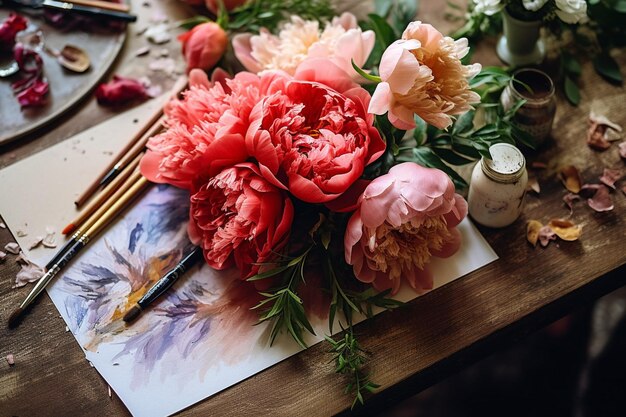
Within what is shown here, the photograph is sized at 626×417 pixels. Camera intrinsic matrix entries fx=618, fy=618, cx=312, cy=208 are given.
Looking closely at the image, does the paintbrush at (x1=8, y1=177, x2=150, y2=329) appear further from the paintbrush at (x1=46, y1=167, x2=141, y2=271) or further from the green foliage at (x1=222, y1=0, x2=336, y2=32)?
the green foliage at (x1=222, y1=0, x2=336, y2=32)

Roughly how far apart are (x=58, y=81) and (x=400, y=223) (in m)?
0.52

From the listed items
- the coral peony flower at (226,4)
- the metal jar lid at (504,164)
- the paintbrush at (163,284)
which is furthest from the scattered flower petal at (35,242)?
the metal jar lid at (504,164)

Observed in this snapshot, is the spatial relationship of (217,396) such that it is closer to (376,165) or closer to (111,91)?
(376,165)

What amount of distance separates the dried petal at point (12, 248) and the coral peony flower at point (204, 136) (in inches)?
6.6

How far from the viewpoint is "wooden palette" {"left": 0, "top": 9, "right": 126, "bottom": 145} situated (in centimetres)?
78

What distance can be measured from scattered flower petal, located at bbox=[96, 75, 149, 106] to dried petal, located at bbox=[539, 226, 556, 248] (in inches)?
20.4

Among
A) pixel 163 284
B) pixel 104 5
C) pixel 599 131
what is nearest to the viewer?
pixel 163 284

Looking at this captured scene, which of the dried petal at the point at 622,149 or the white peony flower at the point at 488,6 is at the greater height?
the white peony flower at the point at 488,6

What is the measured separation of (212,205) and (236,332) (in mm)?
133

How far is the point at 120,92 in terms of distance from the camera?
31.3 inches

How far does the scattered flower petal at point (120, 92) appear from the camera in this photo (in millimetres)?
795

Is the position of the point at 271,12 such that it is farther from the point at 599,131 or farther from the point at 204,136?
the point at 599,131

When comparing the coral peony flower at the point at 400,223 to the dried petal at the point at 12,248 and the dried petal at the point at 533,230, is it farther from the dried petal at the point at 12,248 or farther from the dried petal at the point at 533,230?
the dried petal at the point at 12,248

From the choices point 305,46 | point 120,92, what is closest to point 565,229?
point 305,46
